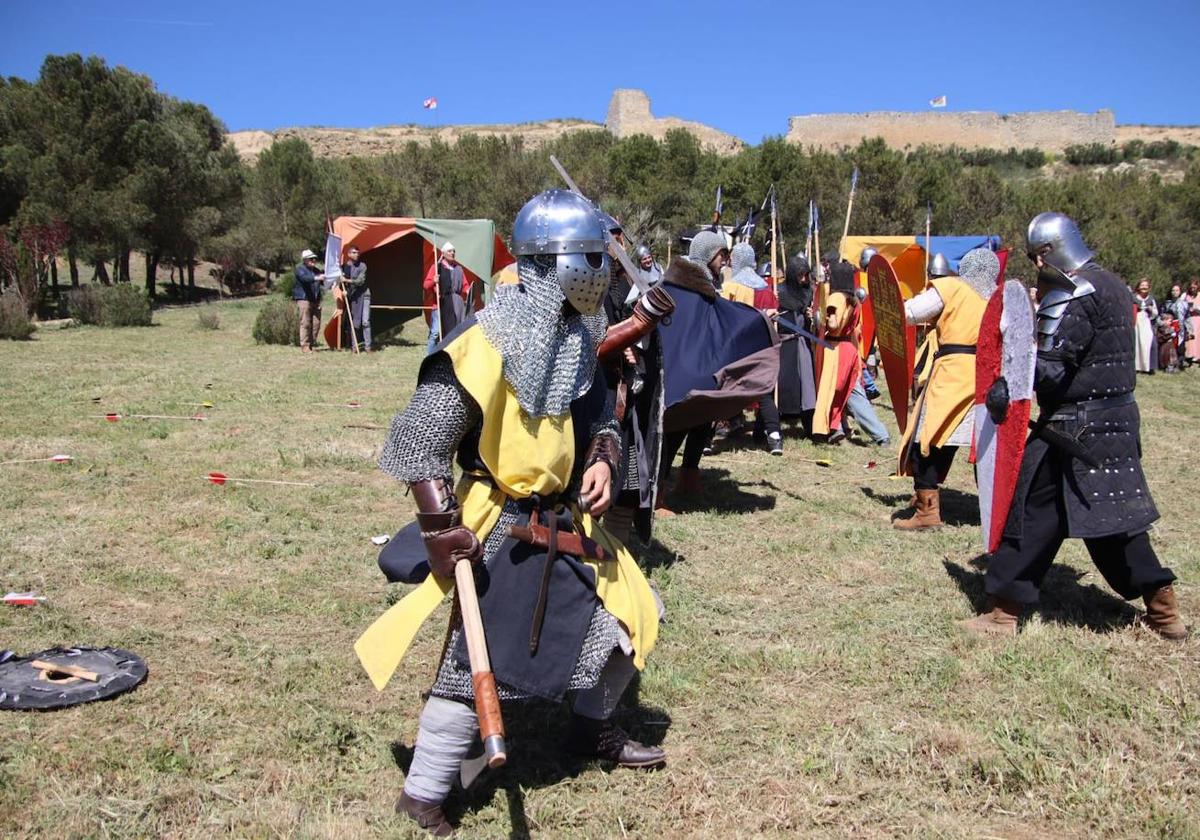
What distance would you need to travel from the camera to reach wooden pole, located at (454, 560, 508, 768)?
6.46ft

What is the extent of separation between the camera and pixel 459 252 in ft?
46.7

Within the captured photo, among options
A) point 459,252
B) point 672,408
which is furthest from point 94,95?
point 672,408

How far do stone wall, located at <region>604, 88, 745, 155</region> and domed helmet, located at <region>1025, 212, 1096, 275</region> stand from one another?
59.0 metres

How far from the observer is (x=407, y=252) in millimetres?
17234

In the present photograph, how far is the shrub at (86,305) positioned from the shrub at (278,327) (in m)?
4.61

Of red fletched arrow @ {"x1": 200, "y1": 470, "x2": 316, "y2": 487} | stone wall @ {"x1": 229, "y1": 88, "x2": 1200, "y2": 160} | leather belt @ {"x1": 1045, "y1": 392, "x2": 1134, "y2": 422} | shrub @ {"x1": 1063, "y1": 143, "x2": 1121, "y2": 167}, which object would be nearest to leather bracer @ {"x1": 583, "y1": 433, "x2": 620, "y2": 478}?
leather belt @ {"x1": 1045, "y1": 392, "x2": 1134, "y2": 422}

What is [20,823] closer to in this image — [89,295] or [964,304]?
[964,304]

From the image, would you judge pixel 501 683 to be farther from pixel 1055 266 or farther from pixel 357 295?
pixel 357 295

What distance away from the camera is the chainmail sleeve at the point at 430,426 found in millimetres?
2340

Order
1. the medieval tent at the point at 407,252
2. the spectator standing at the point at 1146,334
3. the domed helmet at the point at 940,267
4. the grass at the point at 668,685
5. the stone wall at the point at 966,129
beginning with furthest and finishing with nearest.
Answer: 1. the stone wall at the point at 966,129
2. the spectator standing at the point at 1146,334
3. the medieval tent at the point at 407,252
4. the domed helmet at the point at 940,267
5. the grass at the point at 668,685

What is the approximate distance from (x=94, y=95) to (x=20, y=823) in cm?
2475

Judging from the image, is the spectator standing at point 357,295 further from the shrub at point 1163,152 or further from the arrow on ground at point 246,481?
the shrub at point 1163,152

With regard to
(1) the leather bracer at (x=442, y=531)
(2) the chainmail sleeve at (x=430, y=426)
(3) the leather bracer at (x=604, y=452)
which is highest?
(2) the chainmail sleeve at (x=430, y=426)

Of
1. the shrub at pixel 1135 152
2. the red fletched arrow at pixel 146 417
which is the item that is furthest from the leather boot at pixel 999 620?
the shrub at pixel 1135 152
